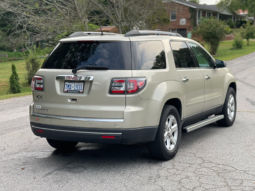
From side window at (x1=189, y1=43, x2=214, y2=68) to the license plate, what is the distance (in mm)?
2587

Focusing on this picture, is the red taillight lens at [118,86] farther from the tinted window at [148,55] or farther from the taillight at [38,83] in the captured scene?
the taillight at [38,83]

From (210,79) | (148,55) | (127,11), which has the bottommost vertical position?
(210,79)

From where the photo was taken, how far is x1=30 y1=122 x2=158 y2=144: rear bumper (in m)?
4.71

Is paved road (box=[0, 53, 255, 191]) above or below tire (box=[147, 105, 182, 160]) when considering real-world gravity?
below

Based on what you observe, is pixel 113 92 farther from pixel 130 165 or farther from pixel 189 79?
pixel 189 79

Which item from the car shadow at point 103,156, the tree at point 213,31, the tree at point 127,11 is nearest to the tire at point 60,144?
the car shadow at point 103,156

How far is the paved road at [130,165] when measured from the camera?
4.40 m

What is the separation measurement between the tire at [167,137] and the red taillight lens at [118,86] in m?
0.83

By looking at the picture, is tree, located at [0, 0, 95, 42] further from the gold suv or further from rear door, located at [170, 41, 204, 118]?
the gold suv

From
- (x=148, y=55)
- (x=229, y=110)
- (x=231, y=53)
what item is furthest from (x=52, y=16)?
(x=231, y=53)

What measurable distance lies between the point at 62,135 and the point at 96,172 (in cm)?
68

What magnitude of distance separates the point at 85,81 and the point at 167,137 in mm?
1527

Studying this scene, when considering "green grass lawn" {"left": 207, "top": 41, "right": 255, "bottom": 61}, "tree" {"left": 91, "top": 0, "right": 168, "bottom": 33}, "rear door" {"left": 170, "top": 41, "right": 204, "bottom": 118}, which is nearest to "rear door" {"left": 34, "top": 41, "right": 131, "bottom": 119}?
"rear door" {"left": 170, "top": 41, "right": 204, "bottom": 118}

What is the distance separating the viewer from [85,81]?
15.9 feet
